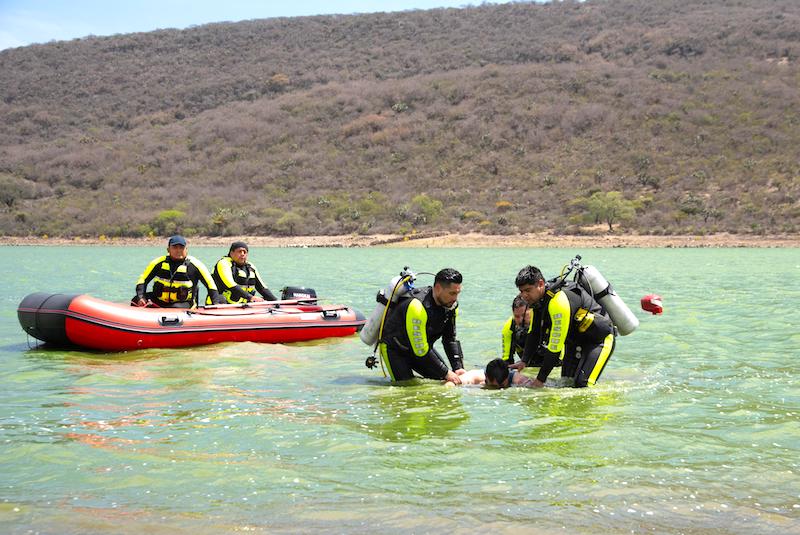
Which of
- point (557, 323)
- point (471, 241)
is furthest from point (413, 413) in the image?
point (471, 241)

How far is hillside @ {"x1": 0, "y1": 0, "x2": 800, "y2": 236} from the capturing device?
150 ft

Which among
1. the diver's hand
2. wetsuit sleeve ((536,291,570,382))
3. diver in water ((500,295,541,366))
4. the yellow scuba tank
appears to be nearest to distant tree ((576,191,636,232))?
diver in water ((500,295,541,366))

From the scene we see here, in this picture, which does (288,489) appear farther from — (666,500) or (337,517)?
(666,500)

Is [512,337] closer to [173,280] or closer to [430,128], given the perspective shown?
[173,280]

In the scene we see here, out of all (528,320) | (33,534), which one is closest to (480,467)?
(33,534)

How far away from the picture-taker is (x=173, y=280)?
37.3ft

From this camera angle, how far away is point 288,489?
5.01 meters

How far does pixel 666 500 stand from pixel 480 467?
114 cm

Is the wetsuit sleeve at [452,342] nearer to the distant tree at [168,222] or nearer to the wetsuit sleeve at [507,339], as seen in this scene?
the wetsuit sleeve at [507,339]

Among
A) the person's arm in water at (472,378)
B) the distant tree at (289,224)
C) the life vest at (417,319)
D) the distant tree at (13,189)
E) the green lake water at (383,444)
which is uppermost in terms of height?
the distant tree at (13,189)

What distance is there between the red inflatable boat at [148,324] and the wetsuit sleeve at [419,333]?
390cm

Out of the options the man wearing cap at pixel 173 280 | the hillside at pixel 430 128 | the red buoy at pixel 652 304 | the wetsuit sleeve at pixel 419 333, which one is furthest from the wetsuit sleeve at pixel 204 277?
the hillside at pixel 430 128

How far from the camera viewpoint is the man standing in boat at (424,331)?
7.48 metres

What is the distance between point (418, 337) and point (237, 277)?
17.8 feet
